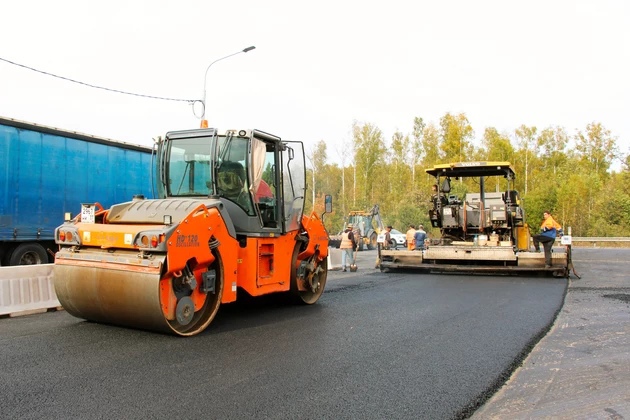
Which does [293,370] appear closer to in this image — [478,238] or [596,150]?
[478,238]

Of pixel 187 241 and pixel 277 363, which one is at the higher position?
pixel 187 241

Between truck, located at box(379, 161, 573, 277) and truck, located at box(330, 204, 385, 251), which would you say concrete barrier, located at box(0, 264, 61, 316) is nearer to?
truck, located at box(379, 161, 573, 277)

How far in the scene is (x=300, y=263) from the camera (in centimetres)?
780

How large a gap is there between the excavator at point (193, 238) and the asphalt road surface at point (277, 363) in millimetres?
381

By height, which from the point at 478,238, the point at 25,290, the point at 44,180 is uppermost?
the point at 44,180

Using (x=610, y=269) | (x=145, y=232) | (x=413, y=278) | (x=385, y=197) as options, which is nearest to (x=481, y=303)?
(x=413, y=278)

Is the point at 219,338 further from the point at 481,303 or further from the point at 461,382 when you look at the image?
the point at 481,303

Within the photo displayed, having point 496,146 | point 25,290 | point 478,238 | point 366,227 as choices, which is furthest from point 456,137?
point 25,290

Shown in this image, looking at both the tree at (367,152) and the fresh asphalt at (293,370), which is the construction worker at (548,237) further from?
the tree at (367,152)

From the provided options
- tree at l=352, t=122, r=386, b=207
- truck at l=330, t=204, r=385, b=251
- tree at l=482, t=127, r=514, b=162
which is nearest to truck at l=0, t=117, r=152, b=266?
truck at l=330, t=204, r=385, b=251

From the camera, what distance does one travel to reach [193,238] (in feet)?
17.9

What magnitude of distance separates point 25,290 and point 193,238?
336 centimetres

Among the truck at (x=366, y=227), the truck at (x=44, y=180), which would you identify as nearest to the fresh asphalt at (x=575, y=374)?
the truck at (x=44, y=180)

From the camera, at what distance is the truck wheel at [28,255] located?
10.0 m
